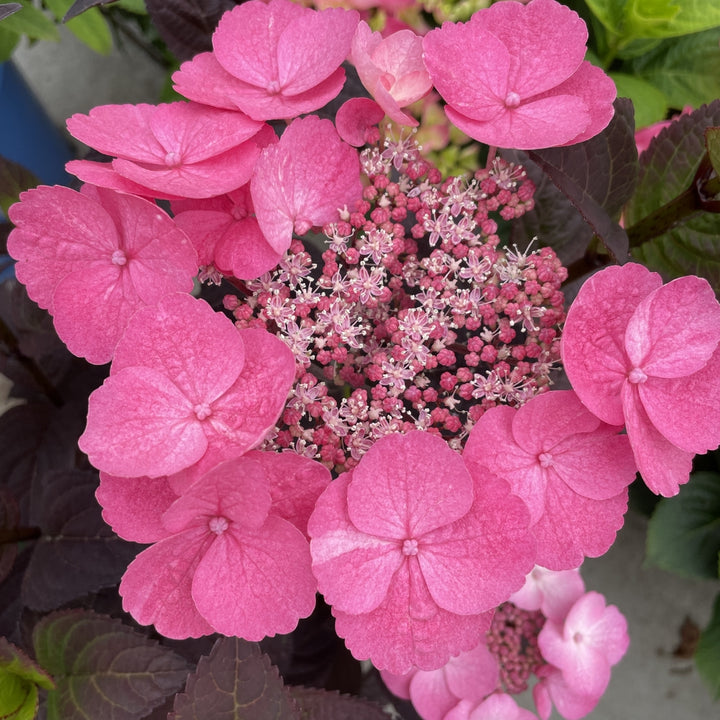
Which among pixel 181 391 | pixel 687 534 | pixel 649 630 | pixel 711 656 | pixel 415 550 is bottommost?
pixel 649 630

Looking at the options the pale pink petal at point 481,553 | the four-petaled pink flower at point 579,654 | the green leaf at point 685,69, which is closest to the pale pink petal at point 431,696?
the four-petaled pink flower at point 579,654

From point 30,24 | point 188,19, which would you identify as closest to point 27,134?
point 30,24

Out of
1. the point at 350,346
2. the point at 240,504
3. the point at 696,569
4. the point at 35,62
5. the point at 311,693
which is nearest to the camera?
the point at 240,504

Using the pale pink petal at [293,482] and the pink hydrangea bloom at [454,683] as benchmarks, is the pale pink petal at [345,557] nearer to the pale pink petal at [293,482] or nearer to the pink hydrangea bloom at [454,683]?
the pale pink petal at [293,482]

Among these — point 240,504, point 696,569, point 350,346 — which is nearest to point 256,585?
point 240,504

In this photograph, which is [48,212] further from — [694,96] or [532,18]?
[694,96]

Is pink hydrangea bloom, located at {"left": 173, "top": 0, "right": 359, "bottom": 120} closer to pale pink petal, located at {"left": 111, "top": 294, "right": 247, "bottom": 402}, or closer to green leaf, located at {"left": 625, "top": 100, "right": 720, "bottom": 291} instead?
pale pink petal, located at {"left": 111, "top": 294, "right": 247, "bottom": 402}

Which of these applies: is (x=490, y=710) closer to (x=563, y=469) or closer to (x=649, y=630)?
(x=563, y=469)
